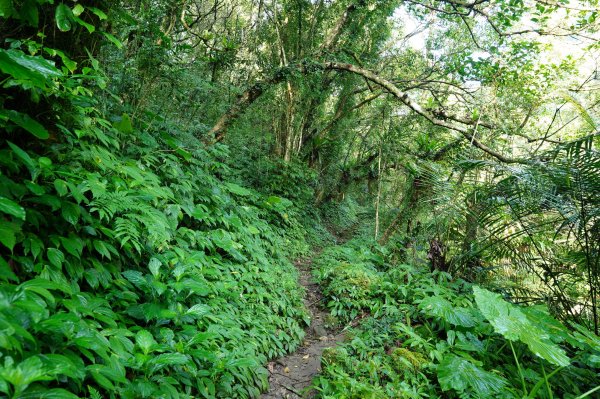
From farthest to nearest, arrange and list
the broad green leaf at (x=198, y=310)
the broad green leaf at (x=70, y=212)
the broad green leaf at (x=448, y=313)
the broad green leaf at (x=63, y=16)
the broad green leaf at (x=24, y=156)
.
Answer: the broad green leaf at (x=448, y=313) < the broad green leaf at (x=198, y=310) < the broad green leaf at (x=63, y=16) < the broad green leaf at (x=70, y=212) < the broad green leaf at (x=24, y=156)

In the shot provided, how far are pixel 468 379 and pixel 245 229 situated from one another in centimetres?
332

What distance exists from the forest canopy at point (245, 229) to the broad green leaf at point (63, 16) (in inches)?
0.5

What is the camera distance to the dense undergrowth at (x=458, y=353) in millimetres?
2676

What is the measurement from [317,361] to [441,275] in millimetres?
2323

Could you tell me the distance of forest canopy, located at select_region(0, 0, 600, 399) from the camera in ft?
6.79

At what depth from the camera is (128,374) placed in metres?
2.12

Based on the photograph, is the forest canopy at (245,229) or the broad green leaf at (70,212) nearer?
the forest canopy at (245,229)

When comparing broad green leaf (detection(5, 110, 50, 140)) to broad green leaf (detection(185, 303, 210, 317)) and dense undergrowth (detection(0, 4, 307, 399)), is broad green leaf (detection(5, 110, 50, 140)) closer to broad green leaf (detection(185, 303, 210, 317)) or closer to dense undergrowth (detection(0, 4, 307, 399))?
dense undergrowth (detection(0, 4, 307, 399))

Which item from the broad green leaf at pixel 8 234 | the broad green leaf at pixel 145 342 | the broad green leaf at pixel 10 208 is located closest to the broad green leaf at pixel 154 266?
the broad green leaf at pixel 145 342

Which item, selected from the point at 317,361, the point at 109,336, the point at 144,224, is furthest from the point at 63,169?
the point at 317,361

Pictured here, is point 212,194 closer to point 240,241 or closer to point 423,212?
point 240,241

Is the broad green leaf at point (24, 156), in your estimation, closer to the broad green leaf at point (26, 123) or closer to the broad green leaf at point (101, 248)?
the broad green leaf at point (26, 123)

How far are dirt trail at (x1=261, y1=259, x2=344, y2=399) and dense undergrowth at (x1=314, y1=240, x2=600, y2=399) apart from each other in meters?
0.28

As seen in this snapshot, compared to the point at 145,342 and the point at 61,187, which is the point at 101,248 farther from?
the point at 145,342
